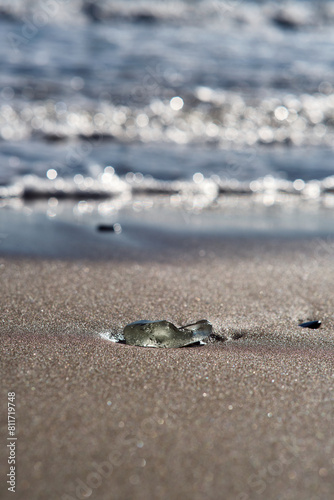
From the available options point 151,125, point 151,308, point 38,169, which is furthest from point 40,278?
point 151,125

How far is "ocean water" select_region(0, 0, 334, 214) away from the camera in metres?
3.58

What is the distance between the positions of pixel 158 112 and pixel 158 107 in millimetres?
185

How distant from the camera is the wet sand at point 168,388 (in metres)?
0.88

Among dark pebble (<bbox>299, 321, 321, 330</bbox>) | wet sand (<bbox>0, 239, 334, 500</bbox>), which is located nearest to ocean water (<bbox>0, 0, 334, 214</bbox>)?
wet sand (<bbox>0, 239, 334, 500</bbox>)

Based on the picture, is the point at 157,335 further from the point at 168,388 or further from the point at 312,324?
the point at 312,324

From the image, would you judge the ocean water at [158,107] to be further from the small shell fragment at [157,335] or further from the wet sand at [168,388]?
the small shell fragment at [157,335]

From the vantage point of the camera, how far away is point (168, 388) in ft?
3.75

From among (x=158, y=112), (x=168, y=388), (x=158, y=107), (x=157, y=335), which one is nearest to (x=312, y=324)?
(x=157, y=335)

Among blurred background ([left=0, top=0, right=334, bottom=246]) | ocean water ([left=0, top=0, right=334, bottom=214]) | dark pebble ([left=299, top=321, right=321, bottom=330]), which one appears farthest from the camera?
ocean water ([left=0, top=0, right=334, bottom=214])

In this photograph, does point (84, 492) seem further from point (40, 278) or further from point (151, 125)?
point (151, 125)

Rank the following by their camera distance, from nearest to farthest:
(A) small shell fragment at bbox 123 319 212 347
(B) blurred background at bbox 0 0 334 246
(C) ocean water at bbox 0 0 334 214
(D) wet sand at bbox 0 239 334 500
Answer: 1. (D) wet sand at bbox 0 239 334 500
2. (A) small shell fragment at bbox 123 319 212 347
3. (B) blurred background at bbox 0 0 334 246
4. (C) ocean water at bbox 0 0 334 214

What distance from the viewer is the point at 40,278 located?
6.08 feet

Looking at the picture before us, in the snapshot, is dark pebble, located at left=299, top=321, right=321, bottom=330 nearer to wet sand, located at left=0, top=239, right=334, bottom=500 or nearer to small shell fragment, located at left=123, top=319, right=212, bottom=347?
wet sand, located at left=0, top=239, right=334, bottom=500

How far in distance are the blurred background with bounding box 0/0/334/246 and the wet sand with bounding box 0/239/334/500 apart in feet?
4.12
